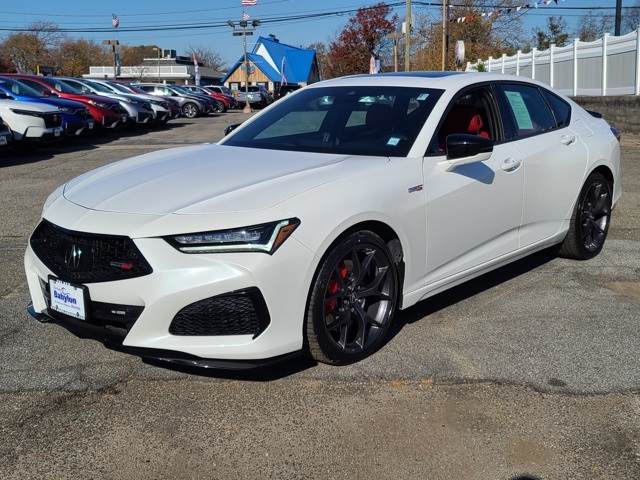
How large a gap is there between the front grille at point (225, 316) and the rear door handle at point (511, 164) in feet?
7.09

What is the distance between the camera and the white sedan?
3191 mm

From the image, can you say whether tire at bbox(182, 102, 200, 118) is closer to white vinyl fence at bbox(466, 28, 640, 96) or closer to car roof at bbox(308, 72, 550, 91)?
white vinyl fence at bbox(466, 28, 640, 96)

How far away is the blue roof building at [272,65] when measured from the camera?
7119 cm

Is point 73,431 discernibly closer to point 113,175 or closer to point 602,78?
point 113,175

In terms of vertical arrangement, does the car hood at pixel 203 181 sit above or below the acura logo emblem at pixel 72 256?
above

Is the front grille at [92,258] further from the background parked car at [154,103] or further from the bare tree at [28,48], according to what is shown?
the bare tree at [28,48]

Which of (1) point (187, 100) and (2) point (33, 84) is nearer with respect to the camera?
(2) point (33, 84)

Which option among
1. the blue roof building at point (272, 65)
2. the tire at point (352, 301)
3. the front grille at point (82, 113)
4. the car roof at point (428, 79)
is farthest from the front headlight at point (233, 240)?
the blue roof building at point (272, 65)

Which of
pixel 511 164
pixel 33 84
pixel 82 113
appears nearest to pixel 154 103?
pixel 33 84

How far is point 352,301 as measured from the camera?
146 inches

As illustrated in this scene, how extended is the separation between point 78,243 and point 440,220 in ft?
6.65

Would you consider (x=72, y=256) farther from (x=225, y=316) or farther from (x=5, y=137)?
(x=5, y=137)

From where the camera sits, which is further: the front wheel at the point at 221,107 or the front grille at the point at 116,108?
the front wheel at the point at 221,107

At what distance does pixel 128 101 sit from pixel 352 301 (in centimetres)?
1979
